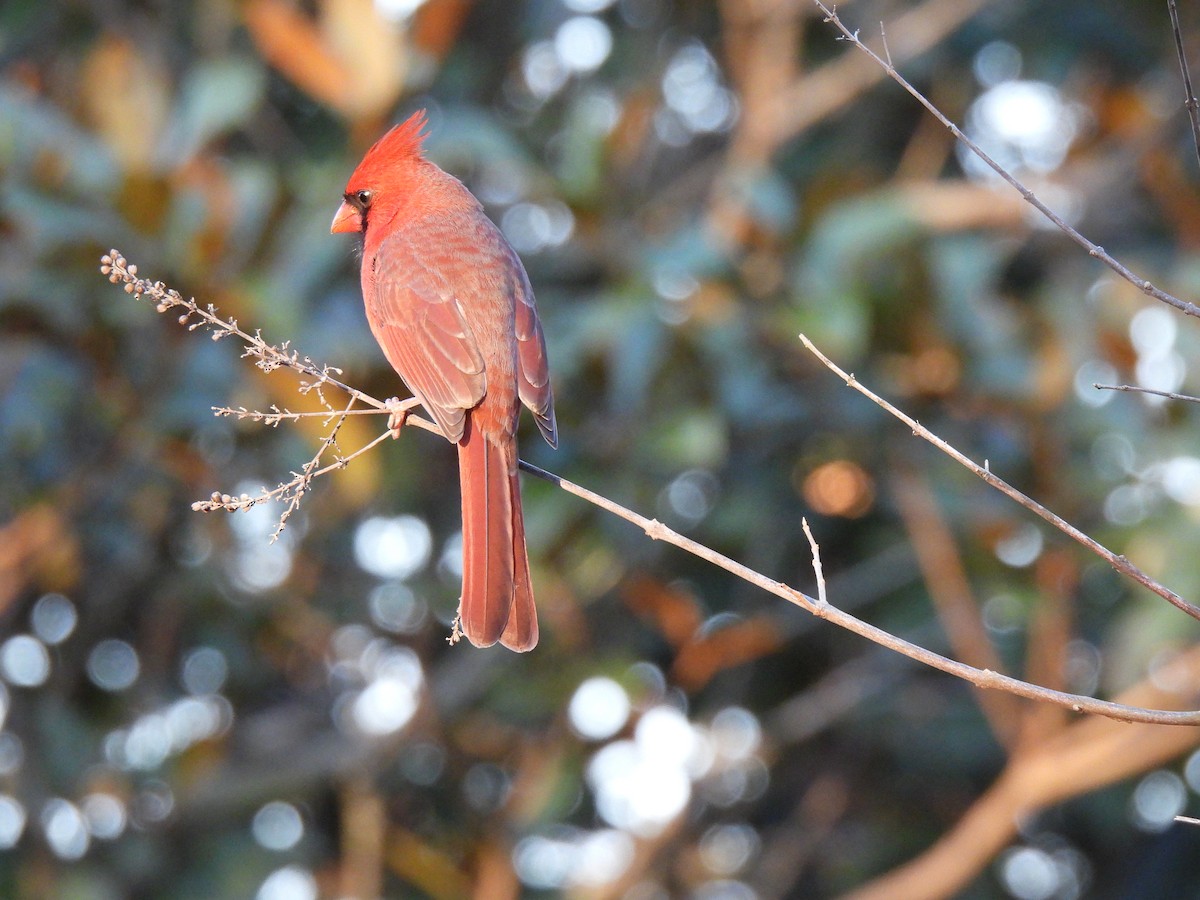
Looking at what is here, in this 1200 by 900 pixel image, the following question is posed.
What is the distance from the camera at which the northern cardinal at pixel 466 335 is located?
341 cm

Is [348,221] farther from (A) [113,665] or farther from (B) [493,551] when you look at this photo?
(A) [113,665]

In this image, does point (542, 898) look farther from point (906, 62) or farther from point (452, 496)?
point (906, 62)

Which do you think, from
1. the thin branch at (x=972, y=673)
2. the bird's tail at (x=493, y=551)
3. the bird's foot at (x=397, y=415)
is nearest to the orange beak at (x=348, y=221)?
the bird's foot at (x=397, y=415)

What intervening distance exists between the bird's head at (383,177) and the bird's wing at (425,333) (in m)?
0.27

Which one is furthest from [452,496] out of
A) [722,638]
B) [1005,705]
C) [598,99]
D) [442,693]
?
[1005,705]

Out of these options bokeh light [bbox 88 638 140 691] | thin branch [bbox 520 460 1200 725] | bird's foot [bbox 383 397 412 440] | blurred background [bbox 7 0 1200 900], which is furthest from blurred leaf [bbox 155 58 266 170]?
thin branch [bbox 520 460 1200 725]

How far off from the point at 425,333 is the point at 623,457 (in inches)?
70.7

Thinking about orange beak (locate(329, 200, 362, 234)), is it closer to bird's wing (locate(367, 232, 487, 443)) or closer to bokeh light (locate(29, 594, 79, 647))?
bird's wing (locate(367, 232, 487, 443))

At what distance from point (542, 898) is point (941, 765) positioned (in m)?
1.98

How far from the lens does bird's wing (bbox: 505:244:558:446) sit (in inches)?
154

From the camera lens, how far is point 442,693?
248 inches

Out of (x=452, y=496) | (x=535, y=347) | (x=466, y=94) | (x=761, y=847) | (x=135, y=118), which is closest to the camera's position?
(x=535, y=347)

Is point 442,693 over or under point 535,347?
under

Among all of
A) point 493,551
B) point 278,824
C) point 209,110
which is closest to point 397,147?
point 209,110
